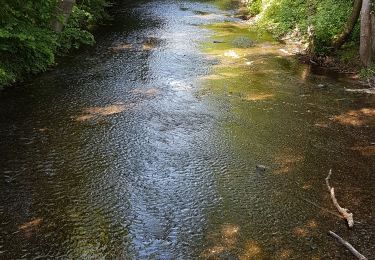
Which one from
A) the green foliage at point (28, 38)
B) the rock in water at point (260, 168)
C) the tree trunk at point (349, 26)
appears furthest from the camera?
the tree trunk at point (349, 26)

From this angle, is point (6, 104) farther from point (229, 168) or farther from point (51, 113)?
point (229, 168)

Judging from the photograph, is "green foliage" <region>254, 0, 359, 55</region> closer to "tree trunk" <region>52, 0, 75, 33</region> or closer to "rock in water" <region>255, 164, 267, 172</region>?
"rock in water" <region>255, 164, 267, 172</region>

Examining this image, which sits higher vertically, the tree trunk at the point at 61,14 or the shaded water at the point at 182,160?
the tree trunk at the point at 61,14

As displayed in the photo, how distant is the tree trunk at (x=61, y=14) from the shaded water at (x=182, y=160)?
1.18m

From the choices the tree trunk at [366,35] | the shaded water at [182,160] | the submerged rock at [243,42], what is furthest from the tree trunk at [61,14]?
the tree trunk at [366,35]

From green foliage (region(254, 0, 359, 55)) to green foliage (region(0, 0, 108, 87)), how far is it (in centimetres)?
798

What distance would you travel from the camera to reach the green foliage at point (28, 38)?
1020 centimetres

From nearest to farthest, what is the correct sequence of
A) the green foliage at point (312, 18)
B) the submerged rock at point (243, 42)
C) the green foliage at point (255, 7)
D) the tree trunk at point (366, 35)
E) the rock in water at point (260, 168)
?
Result: the rock in water at point (260, 168) < the tree trunk at point (366, 35) < the green foliage at point (312, 18) < the submerged rock at point (243, 42) < the green foliage at point (255, 7)

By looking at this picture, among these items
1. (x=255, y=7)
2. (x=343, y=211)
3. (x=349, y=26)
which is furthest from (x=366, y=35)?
(x=255, y=7)

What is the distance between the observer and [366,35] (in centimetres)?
1229

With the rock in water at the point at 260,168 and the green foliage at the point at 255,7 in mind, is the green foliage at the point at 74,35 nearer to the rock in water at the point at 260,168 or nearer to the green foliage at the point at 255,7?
the rock in water at the point at 260,168

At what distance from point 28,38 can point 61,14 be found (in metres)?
3.05

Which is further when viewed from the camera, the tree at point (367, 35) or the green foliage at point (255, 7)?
the green foliage at point (255, 7)

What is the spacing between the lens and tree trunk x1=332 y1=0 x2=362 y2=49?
42.3 ft
